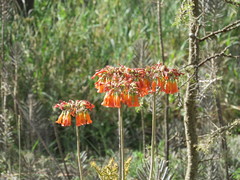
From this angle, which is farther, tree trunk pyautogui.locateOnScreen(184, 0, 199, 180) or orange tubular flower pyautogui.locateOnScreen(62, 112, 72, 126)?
tree trunk pyautogui.locateOnScreen(184, 0, 199, 180)

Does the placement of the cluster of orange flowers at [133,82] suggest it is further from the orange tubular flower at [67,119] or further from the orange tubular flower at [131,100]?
the orange tubular flower at [67,119]

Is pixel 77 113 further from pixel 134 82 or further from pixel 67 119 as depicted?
pixel 134 82

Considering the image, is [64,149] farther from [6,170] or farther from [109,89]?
[109,89]

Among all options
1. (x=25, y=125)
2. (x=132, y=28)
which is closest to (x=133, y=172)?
(x=25, y=125)

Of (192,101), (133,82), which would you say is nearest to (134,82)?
(133,82)

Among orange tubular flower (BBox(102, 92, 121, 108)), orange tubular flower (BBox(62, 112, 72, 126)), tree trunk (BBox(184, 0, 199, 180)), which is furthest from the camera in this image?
tree trunk (BBox(184, 0, 199, 180))

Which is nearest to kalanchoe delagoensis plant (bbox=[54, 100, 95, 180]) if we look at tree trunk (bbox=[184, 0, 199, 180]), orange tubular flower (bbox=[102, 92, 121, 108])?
orange tubular flower (bbox=[102, 92, 121, 108])

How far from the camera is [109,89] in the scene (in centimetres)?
148

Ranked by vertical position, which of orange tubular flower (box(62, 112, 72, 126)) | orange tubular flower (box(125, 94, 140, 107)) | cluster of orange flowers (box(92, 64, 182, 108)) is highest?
cluster of orange flowers (box(92, 64, 182, 108))

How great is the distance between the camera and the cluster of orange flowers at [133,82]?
4.76ft

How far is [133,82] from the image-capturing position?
1476mm

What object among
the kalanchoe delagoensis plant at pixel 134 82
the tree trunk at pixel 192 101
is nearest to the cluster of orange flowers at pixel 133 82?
the kalanchoe delagoensis plant at pixel 134 82

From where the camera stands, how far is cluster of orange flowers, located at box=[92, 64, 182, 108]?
4.76 ft

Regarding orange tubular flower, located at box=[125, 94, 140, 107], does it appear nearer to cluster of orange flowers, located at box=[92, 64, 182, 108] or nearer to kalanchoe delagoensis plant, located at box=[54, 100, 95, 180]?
cluster of orange flowers, located at box=[92, 64, 182, 108]
